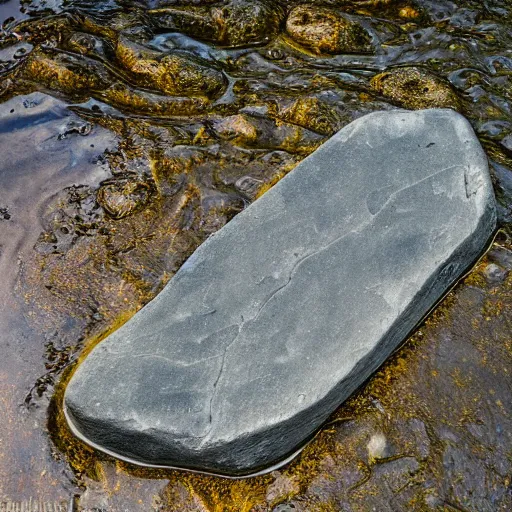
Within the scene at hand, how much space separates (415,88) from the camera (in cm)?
366

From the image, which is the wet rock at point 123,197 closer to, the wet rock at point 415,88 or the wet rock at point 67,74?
the wet rock at point 67,74

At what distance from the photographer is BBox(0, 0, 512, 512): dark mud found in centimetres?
230

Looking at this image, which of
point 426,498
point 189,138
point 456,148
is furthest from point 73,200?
point 426,498

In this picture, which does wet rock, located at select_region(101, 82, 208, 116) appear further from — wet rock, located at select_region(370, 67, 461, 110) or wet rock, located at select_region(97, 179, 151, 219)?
wet rock, located at select_region(370, 67, 461, 110)

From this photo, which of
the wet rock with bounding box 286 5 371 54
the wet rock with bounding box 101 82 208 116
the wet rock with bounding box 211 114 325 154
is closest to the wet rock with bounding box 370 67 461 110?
the wet rock with bounding box 286 5 371 54

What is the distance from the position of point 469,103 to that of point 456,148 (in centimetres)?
91

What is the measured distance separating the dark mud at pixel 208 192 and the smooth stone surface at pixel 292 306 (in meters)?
0.15

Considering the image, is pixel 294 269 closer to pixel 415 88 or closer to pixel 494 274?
pixel 494 274

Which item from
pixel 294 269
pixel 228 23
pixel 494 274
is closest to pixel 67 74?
pixel 228 23

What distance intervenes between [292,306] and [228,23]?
2.44 m

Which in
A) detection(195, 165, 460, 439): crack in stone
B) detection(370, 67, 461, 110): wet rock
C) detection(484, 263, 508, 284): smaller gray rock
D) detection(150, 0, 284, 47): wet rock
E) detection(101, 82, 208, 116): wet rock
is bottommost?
detection(484, 263, 508, 284): smaller gray rock

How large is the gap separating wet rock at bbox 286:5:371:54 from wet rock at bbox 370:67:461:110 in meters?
Answer: 0.36

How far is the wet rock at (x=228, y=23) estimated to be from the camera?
4016 millimetres

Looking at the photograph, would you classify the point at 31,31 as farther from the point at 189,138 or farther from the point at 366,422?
the point at 366,422
